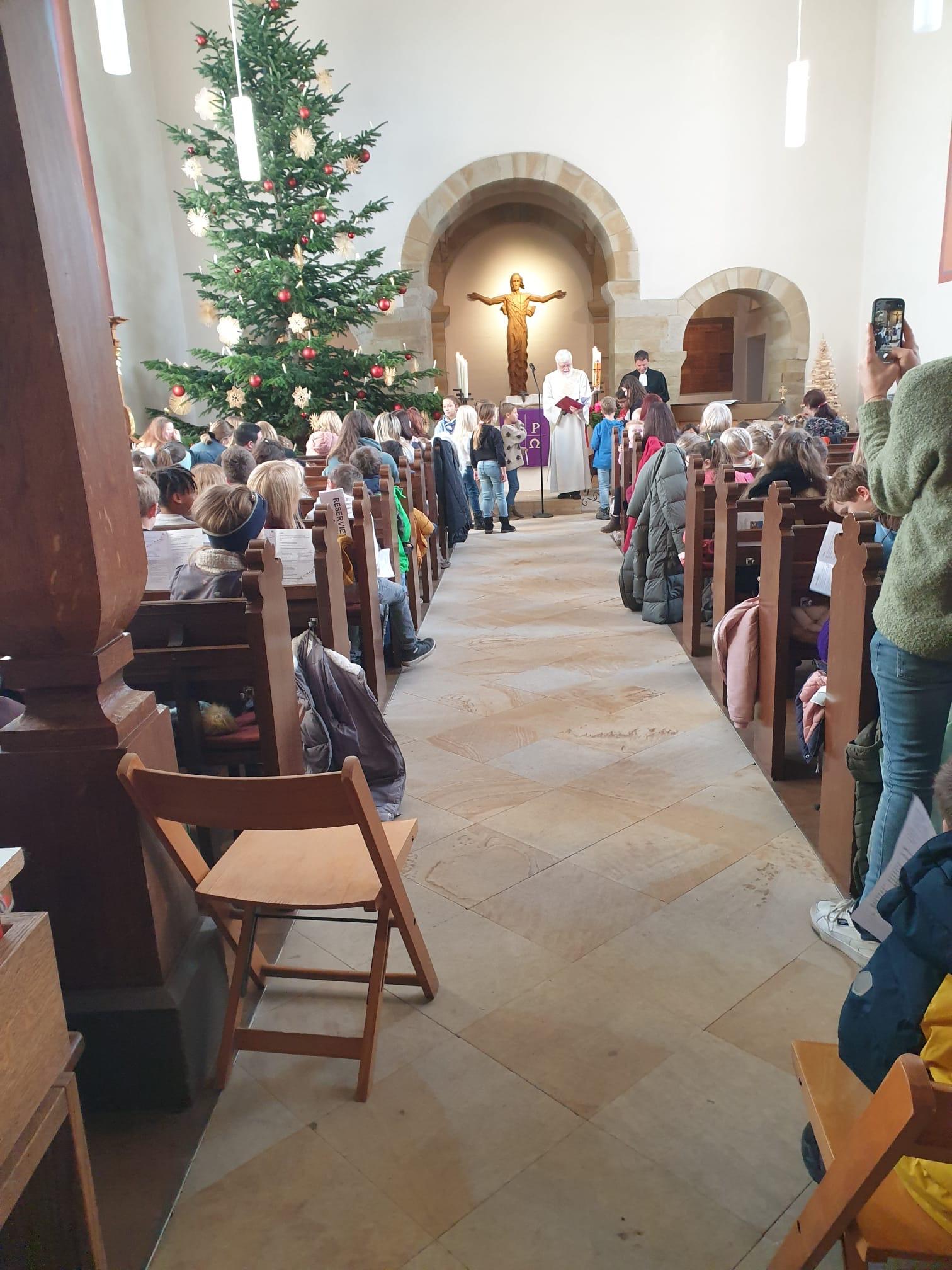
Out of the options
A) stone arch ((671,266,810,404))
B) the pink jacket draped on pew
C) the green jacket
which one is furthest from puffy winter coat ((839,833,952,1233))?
stone arch ((671,266,810,404))

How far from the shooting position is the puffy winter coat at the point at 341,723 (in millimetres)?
3029

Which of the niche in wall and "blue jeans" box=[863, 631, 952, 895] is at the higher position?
the niche in wall

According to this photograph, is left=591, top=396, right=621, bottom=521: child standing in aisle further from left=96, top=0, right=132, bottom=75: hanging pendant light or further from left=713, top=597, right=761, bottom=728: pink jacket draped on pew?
left=713, top=597, right=761, bottom=728: pink jacket draped on pew

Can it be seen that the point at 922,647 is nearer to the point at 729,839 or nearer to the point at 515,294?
the point at 729,839

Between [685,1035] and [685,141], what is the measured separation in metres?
11.7

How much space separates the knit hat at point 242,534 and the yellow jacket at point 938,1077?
2.36m

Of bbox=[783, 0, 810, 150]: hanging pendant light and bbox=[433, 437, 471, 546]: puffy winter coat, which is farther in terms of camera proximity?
bbox=[783, 0, 810, 150]: hanging pendant light

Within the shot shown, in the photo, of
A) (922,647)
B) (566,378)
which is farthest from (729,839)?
(566,378)

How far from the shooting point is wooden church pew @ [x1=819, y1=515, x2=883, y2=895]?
241 cm

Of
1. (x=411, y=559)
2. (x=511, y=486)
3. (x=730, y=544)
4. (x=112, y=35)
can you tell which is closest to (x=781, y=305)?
(x=511, y=486)

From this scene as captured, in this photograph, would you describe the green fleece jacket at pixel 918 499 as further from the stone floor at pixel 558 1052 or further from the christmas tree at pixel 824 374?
the christmas tree at pixel 824 374

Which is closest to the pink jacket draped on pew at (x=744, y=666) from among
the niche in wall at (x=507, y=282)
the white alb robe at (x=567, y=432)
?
the white alb robe at (x=567, y=432)

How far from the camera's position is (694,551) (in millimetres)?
5004

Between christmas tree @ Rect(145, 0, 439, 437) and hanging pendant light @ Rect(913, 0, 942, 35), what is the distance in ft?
15.5
